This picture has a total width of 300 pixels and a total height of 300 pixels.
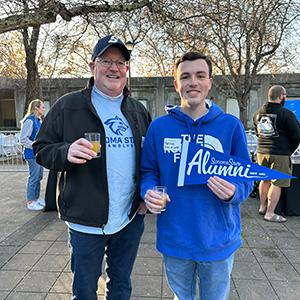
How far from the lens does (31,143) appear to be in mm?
5160

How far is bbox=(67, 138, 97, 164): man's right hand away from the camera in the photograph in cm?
179

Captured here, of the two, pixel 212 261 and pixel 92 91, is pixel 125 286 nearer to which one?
pixel 212 261

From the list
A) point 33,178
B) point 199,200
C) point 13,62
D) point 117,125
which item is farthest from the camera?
point 13,62

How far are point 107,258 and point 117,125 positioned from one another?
3.45 feet

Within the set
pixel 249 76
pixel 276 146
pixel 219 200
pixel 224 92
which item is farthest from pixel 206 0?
pixel 224 92

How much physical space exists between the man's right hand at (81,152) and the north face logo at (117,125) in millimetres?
296

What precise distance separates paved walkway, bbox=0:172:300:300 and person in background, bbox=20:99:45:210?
463 millimetres

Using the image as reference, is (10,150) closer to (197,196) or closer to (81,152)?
(81,152)

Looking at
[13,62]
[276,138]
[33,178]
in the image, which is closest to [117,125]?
[276,138]

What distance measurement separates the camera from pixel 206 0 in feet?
26.3

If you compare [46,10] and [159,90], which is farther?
[159,90]

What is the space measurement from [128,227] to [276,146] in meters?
3.40

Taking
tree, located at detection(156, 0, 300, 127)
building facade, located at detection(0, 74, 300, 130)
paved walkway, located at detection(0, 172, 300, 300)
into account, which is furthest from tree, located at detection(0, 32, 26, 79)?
paved walkway, located at detection(0, 172, 300, 300)

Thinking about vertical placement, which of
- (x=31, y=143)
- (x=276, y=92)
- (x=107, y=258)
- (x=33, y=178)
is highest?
(x=276, y=92)
